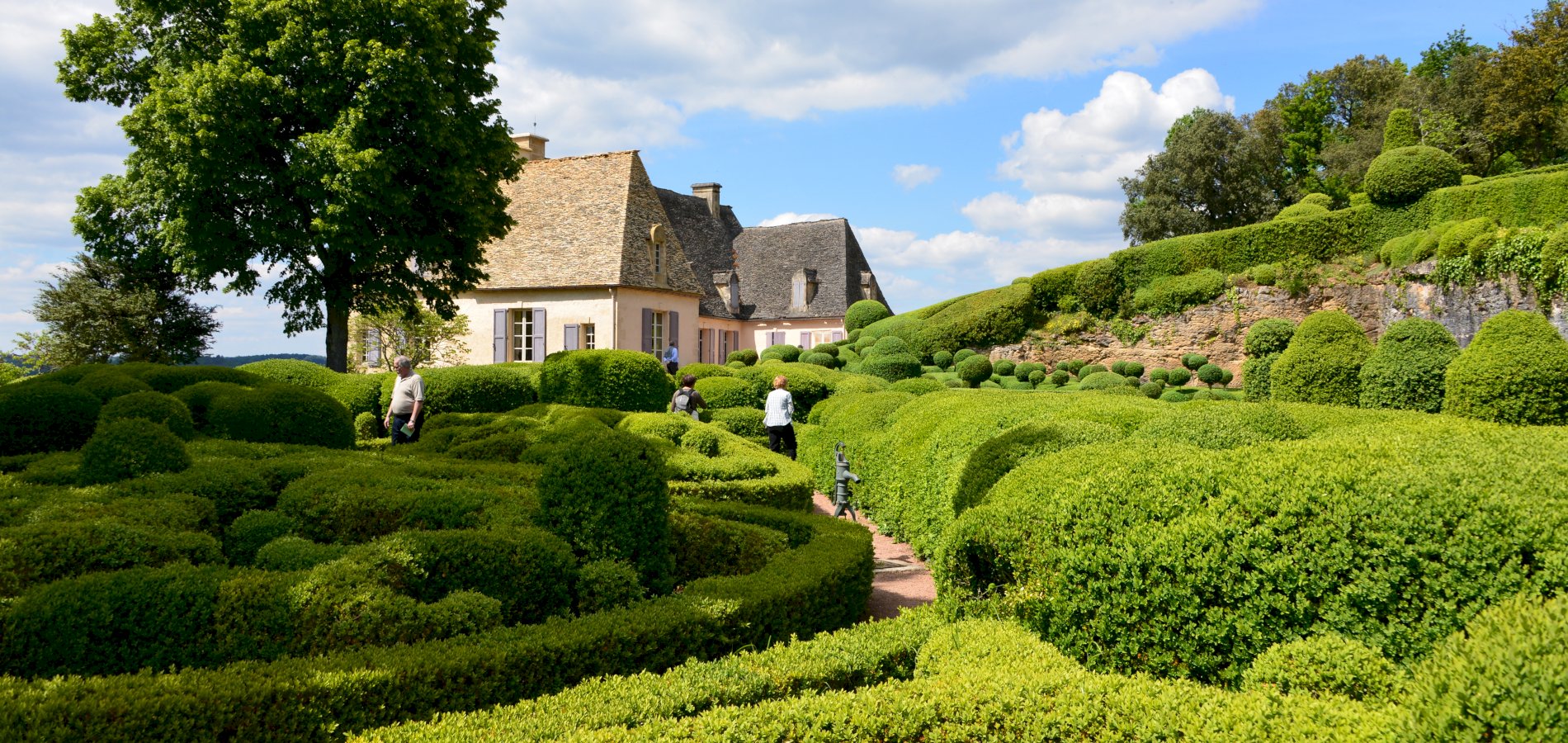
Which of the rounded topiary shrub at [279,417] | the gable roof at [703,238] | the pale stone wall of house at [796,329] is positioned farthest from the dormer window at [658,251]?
the rounded topiary shrub at [279,417]

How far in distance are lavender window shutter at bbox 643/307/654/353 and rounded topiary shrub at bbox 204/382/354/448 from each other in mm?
17590

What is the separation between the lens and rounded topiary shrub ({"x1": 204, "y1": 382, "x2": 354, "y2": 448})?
31.1ft

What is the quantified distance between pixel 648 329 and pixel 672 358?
1.31m

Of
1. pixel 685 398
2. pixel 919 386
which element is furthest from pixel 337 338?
pixel 919 386

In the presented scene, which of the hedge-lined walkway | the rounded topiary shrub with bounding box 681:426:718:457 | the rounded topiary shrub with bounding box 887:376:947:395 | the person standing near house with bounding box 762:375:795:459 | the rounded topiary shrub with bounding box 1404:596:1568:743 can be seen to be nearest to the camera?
the rounded topiary shrub with bounding box 1404:596:1568:743

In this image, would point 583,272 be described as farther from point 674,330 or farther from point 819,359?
point 819,359

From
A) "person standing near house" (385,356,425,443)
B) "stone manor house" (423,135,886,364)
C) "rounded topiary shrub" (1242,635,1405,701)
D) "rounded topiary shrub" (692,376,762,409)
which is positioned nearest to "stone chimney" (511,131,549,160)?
"stone manor house" (423,135,886,364)

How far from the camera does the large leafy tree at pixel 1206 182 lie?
132 ft

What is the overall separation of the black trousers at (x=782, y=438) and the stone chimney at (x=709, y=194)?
96.5 feet

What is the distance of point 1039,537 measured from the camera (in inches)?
205

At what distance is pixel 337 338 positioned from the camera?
66.2 feet

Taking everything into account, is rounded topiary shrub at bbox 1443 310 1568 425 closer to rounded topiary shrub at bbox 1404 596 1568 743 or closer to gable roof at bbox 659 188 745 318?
rounded topiary shrub at bbox 1404 596 1568 743

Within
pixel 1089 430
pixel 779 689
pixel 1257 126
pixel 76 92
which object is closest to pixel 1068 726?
pixel 779 689

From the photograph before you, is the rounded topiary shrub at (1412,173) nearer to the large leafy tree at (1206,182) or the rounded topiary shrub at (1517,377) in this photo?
the large leafy tree at (1206,182)
